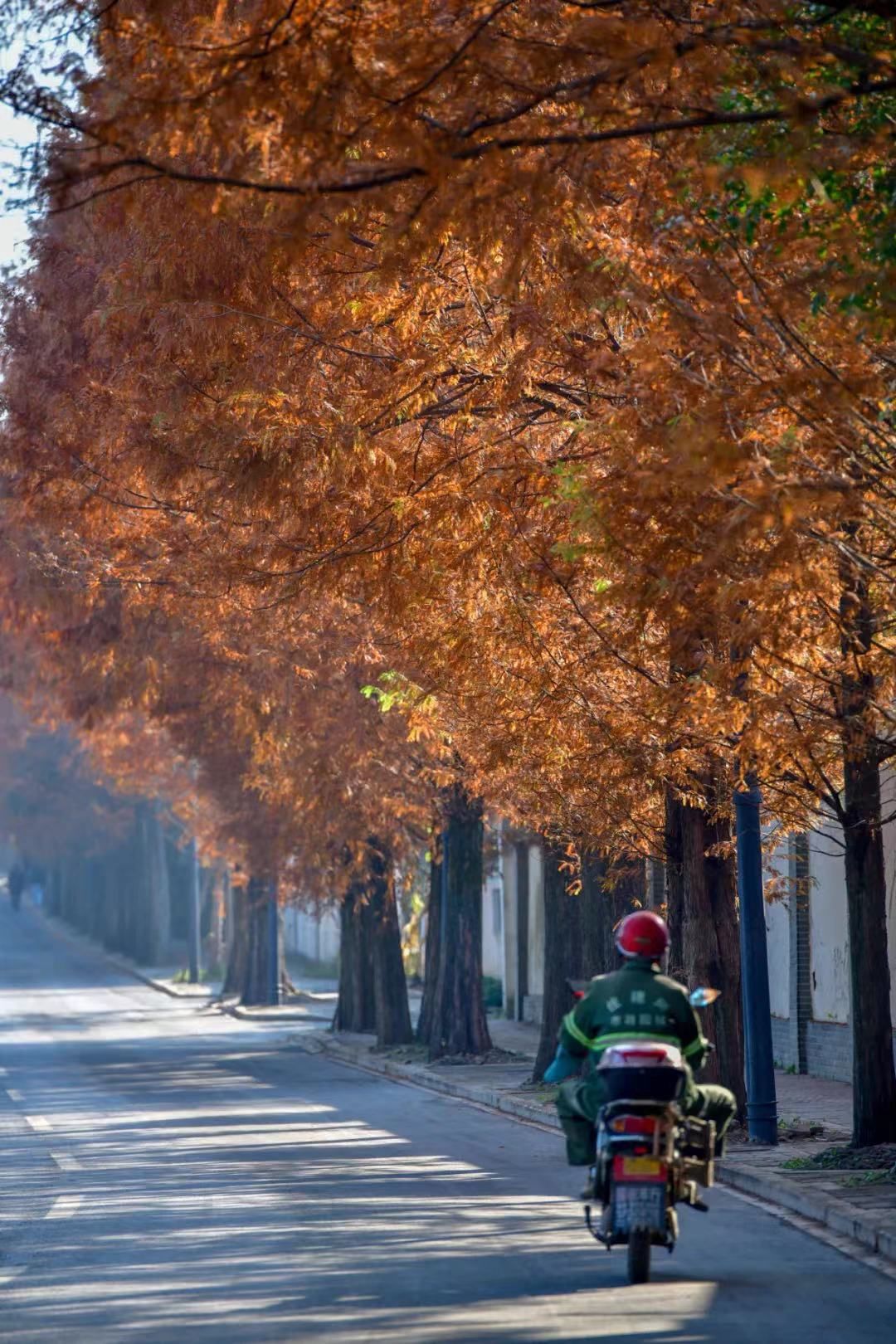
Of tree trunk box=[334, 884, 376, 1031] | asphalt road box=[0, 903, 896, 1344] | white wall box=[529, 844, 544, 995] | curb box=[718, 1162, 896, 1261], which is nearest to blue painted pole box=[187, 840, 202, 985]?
white wall box=[529, 844, 544, 995]

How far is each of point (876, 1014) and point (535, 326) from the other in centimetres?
600

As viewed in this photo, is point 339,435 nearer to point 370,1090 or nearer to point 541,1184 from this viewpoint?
point 541,1184

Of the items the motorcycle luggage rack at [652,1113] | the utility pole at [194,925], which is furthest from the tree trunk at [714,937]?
the utility pole at [194,925]

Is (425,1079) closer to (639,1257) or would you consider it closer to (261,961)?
(639,1257)

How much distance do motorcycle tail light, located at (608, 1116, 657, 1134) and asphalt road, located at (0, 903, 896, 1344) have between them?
788 millimetres

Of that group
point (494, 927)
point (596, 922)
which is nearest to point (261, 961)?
point (494, 927)

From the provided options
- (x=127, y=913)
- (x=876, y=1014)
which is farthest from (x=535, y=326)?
(x=127, y=913)

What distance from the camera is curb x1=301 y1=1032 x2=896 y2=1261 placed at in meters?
12.3

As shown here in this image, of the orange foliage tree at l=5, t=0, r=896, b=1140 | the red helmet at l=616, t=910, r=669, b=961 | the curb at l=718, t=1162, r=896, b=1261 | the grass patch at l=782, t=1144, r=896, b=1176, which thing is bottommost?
the curb at l=718, t=1162, r=896, b=1261

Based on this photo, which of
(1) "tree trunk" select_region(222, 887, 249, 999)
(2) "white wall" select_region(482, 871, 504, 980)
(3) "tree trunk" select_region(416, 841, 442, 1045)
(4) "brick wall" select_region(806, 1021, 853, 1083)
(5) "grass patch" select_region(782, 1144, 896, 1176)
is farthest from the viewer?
Answer: (1) "tree trunk" select_region(222, 887, 249, 999)

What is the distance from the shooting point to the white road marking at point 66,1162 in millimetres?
16359

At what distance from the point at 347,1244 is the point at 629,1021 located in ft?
9.06

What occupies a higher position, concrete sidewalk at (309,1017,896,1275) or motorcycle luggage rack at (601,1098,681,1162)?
motorcycle luggage rack at (601,1098,681,1162)

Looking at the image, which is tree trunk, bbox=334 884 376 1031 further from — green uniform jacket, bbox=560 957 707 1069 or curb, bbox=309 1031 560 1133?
green uniform jacket, bbox=560 957 707 1069
